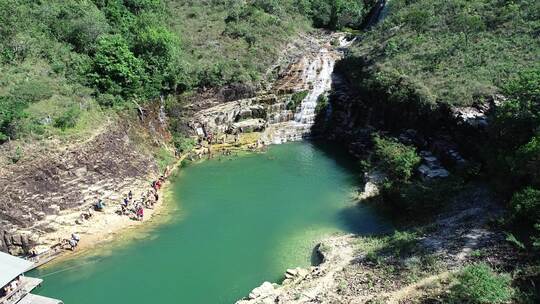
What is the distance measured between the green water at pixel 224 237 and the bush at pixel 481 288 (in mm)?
10769

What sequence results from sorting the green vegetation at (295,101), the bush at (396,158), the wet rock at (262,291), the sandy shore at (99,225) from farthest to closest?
the green vegetation at (295,101) → the bush at (396,158) → the sandy shore at (99,225) → the wet rock at (262,291)

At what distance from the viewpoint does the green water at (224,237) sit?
1126 inches

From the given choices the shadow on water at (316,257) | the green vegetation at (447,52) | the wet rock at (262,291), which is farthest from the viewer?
the green vegetation at (447,52)

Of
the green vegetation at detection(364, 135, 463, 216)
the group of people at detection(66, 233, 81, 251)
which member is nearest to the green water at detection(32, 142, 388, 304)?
the group of people at detection(66, 233, 81, 251)

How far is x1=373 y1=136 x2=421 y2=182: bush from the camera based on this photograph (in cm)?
3550

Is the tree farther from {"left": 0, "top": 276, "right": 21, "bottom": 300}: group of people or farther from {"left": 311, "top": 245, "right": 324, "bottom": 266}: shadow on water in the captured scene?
{"left": 311, "top": 245, "right": 324, "bottom": 266}: shadow on water

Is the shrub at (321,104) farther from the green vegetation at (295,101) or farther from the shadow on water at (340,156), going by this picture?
the shadow on water at (340,156)

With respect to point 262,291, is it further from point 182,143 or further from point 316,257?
point 182,143

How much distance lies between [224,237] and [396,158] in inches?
562

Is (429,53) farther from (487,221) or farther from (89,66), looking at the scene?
(89,66)

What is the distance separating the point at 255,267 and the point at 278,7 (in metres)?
49.6

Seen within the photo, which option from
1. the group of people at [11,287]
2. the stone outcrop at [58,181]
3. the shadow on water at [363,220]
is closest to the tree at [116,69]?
the stone outcrop at [58,181]

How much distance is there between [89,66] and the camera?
44.3 metres

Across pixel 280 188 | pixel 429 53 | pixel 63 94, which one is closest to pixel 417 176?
pixel 280 188
